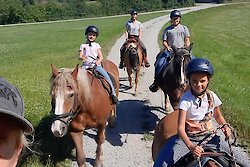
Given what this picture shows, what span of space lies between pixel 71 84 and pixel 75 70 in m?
A: 0.31

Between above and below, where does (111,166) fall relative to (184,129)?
below

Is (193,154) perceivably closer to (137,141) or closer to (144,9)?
(137,141)

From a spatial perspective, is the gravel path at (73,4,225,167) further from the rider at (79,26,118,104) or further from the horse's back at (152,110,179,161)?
the horse's back at (152,110,179,161)

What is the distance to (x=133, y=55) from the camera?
1423 centimetres

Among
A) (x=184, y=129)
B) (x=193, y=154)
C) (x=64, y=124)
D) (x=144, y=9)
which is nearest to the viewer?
(x=193, y=154)

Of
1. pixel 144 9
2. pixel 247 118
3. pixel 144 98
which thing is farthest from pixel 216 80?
pixel 144 9

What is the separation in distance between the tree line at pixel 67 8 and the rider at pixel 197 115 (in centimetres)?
7208

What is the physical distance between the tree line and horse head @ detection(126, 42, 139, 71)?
62921 mm

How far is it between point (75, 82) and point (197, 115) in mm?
2245

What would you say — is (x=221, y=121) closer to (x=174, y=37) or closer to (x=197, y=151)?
(x=197, y=151)

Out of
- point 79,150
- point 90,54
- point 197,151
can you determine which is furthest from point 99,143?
point 197,151

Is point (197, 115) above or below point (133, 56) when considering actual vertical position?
above

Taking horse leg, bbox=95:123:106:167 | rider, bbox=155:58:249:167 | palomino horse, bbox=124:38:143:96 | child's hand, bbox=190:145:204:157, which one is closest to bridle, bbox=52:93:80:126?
horse leg, bbox=95:123:106:167

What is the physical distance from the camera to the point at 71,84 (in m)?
A: 6.30
